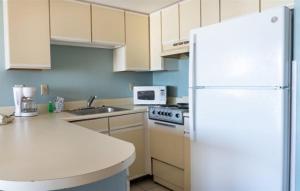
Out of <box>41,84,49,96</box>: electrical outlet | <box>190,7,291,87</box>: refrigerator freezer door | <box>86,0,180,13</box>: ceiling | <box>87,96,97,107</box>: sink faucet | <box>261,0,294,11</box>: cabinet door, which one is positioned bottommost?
<box>87,96,97,107</box>: sink faucet

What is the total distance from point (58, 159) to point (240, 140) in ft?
4.22

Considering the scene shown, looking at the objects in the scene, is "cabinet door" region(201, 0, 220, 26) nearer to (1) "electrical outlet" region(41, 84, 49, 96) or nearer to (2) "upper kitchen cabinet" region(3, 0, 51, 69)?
(2) "upper kitchen cabinet" region(3, 0, 51, 69)

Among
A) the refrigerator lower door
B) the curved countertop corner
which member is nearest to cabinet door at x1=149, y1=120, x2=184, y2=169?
the refrigerator lower door

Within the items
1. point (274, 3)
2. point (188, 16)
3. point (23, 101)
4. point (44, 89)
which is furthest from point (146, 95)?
point (274, 3)

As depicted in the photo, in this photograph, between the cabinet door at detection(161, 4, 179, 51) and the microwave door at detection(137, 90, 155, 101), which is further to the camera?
the microwave door at detection(137, 90, 155, 101)

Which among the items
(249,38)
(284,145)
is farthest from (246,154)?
(249,38)

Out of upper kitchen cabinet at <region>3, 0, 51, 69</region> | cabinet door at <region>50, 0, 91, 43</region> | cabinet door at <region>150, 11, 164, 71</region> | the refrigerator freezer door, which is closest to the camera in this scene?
the refrigerator freezer door

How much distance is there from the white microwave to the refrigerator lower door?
3.57ft

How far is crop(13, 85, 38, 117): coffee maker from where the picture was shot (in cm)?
230

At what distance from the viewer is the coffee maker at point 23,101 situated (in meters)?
2.30

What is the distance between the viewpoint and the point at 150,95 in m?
3.16

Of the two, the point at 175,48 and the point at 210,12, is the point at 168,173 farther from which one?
the point at 210,12

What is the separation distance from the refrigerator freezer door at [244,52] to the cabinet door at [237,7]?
1.52 feet

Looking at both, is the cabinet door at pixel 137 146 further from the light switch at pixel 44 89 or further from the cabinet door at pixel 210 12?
the cabinet door at pixel 210 12
